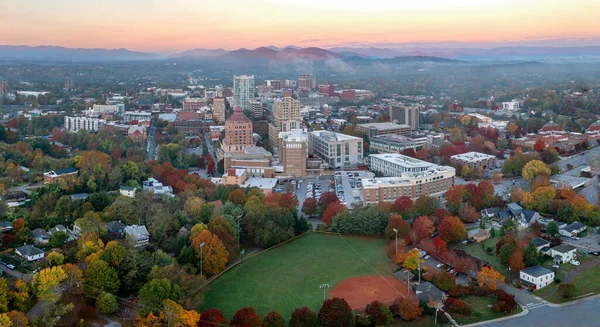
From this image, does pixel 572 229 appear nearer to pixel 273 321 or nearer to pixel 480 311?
pixel 480 311

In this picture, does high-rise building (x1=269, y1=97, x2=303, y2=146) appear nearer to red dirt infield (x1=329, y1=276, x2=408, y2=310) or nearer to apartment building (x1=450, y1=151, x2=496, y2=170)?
apartment building (x1=450, y1=151, x2=496, y2=170)

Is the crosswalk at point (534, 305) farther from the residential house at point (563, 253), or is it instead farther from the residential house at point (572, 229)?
the residential house at point (572, 229)

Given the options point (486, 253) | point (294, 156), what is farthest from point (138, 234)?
point (294, 156)

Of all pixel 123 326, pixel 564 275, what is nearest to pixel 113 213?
pixel 123 326

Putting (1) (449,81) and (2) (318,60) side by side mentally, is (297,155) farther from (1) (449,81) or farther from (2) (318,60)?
(2) (318,60)

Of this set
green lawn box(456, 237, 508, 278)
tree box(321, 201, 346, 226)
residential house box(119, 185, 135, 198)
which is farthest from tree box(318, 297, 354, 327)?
residential house box(119, 185, 135, 198)

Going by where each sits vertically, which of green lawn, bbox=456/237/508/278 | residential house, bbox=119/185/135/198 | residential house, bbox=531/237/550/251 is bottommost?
green lawn, bbox=456/237/508/278

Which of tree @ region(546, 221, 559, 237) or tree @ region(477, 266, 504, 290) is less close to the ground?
tree @ region(546, 221, 559, 237)
